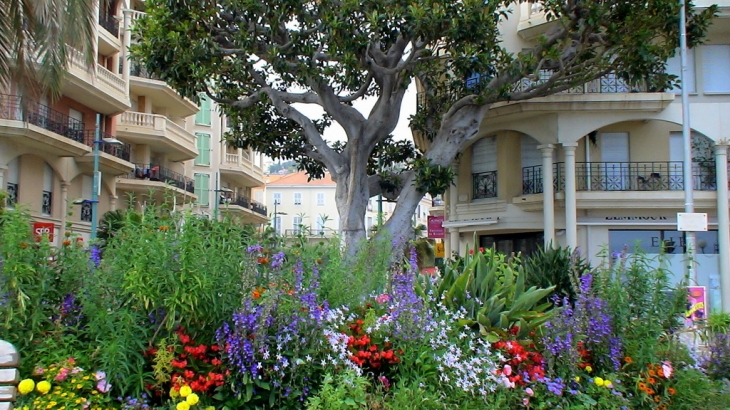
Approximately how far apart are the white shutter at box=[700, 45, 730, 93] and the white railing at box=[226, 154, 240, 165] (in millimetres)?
37947

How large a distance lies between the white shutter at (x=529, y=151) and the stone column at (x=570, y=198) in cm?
174

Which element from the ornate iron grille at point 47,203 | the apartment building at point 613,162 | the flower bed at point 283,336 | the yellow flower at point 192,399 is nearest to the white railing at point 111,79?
the ornate iron grille at point 47,203

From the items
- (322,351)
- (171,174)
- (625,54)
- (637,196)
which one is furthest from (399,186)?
(171,174)

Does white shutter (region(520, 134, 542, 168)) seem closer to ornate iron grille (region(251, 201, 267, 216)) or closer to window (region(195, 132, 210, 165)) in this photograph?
window (region(195, 132, 210, 165))

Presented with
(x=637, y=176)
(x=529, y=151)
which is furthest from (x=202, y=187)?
(x=637, y=176)

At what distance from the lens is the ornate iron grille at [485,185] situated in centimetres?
2441

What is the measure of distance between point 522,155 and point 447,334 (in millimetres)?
18288

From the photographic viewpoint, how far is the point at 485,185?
24766 millimetres

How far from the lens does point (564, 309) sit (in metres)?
6.69

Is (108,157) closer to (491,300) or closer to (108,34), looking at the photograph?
(108,34)

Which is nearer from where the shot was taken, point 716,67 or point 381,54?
point 381,54

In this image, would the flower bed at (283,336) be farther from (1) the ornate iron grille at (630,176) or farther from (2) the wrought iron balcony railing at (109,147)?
(2) the wrought iron balcony railing at (109,147)

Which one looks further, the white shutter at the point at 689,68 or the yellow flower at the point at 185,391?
the white shutter at the point at 689,68

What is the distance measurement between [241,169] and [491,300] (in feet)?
160
